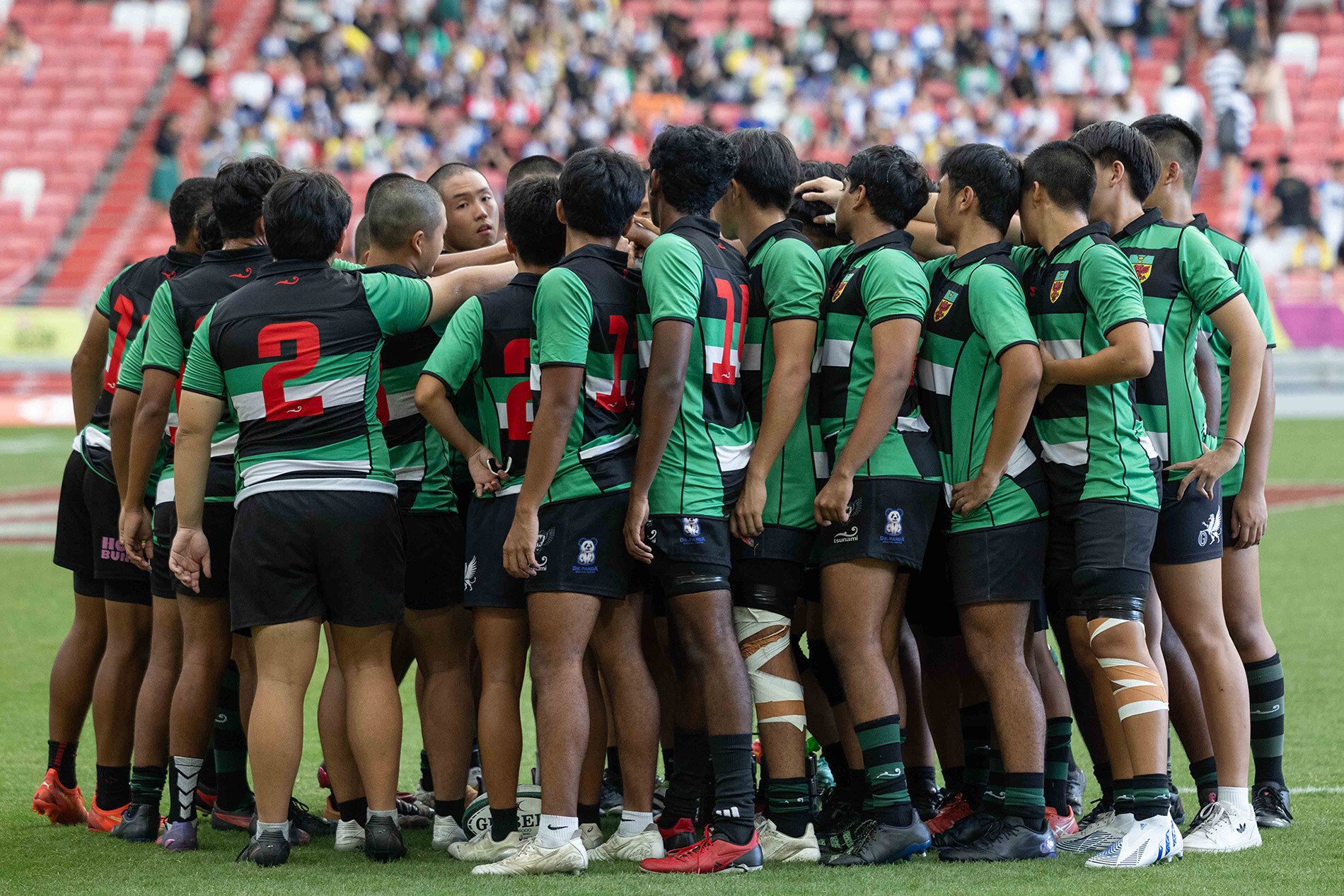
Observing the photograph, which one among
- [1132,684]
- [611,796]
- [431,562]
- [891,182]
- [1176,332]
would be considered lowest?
[611,796]

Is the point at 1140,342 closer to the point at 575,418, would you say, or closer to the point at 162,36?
the point at 575,418

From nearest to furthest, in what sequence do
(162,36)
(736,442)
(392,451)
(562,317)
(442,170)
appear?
(562,317), (736,442), (392,451), (442,170), (162,36)

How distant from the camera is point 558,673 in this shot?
454 centimetres

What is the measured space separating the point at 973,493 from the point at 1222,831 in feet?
4.42

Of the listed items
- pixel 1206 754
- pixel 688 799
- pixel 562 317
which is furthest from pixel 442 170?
pixel 1206 754

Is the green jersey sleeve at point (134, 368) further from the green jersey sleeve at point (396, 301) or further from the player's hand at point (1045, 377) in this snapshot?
the player's hand at point (1045, 377)

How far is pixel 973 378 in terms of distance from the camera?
185 inches

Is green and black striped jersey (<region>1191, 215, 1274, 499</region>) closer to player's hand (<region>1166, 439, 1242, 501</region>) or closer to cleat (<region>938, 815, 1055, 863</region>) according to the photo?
player's hand (<region>1166, 439, 1242, 501</region>)

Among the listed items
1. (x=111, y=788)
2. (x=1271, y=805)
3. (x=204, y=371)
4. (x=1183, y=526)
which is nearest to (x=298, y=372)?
(x=204, y=371)

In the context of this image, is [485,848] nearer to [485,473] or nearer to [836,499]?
[485,473]

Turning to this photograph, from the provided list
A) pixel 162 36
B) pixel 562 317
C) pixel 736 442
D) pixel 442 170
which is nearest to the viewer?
pixel 562 317

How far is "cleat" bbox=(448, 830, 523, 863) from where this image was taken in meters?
4.66

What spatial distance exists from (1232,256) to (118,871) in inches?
171

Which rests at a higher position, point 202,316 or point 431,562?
point 202,316
